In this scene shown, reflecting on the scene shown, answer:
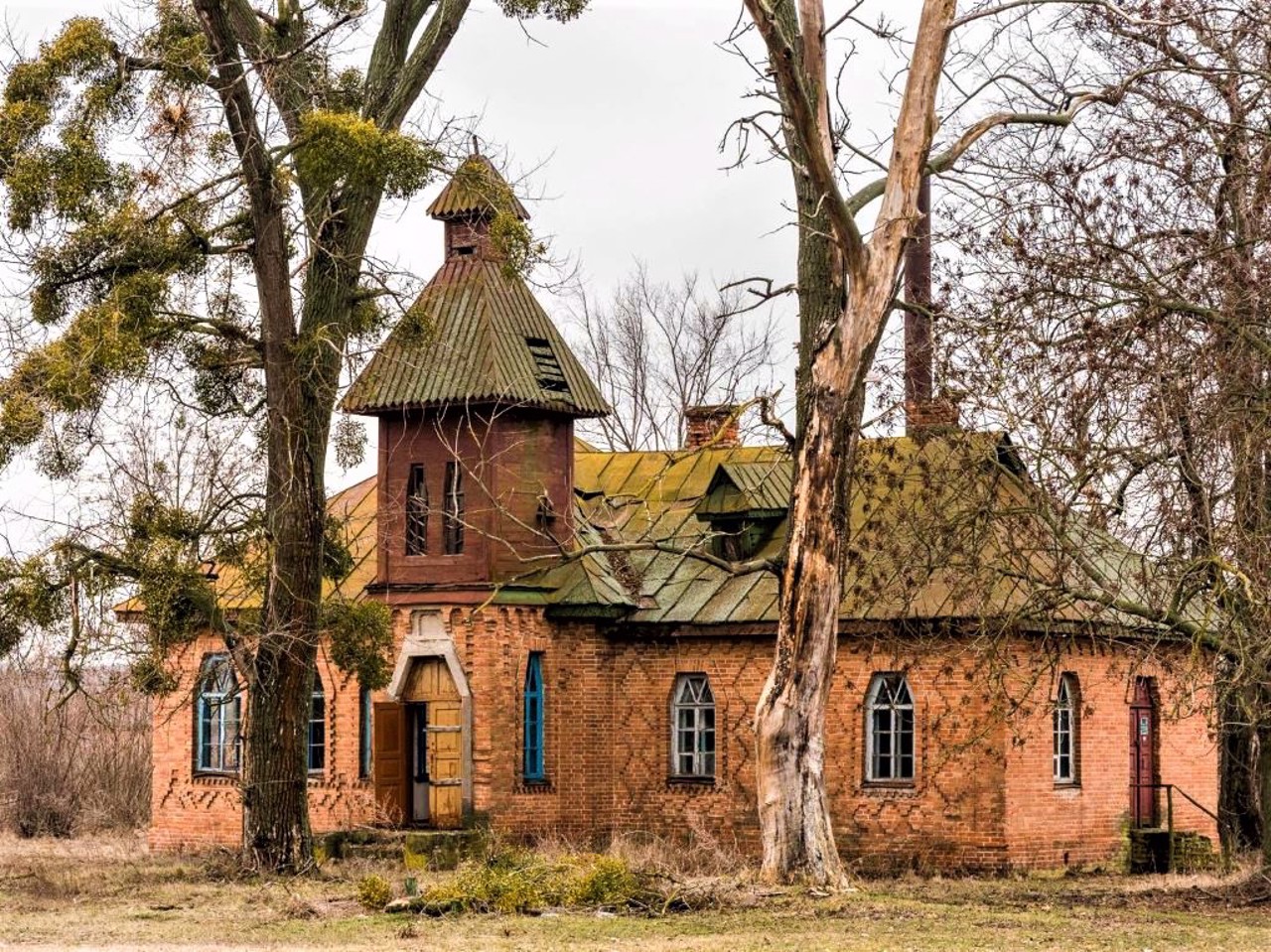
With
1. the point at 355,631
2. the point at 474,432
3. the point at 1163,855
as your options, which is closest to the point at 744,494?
the point at 474,432

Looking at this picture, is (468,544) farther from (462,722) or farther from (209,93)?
(209,93)

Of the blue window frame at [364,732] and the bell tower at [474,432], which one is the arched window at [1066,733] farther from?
the blue window frame at [364,732]

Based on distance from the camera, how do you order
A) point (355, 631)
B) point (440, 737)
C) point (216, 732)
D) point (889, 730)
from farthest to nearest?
point (216, 732), point (440, 737), point (889, 730), point (355, 631)

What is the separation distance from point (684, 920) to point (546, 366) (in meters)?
11.4

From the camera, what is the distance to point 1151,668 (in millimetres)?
27750

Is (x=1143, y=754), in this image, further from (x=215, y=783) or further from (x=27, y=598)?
(x=27, y=598)

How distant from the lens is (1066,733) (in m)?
26.2

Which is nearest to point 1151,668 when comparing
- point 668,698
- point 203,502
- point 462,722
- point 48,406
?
point 668,698

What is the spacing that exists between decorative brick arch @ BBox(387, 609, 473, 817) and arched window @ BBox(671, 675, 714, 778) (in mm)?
3017

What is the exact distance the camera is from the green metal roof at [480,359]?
86.0 feet

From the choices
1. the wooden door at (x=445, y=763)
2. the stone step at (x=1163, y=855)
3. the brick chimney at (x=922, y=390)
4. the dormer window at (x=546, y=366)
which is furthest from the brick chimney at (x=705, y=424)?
the stone step at (x=1163, y=855)

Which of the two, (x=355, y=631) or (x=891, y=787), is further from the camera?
(x=891, y=787)

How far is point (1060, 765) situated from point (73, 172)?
47.7 ft

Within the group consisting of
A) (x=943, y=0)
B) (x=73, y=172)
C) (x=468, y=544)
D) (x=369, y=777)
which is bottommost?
(x=369, y=777)
